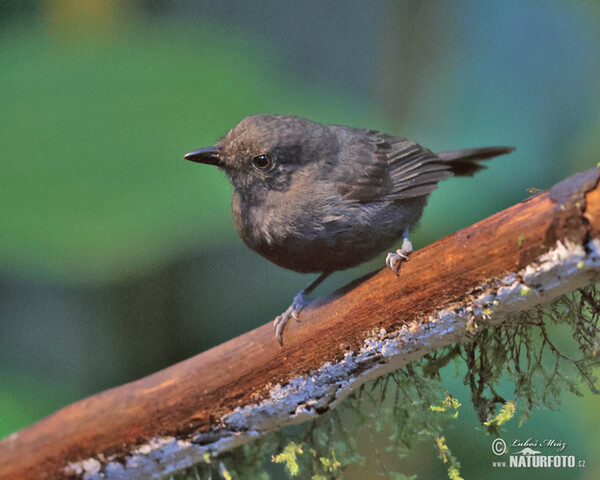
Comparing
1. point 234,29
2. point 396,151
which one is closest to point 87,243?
point 396,151

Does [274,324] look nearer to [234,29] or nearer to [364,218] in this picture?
[364,218]

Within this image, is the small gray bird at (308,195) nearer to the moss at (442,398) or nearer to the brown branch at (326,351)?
the brown branch at (326,351)

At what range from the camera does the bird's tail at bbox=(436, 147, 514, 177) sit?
2580 mm

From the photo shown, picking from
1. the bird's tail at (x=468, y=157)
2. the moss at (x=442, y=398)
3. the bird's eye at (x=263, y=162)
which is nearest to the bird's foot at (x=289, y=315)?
the moss at (x=442, y=398)

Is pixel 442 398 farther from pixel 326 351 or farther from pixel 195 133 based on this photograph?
pixel 195 133

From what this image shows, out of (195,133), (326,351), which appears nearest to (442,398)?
(326,351)

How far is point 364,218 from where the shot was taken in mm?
2152

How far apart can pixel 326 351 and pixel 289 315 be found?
0.26 metres

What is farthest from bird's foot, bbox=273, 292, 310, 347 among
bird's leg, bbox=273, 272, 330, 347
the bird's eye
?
the bird's eye

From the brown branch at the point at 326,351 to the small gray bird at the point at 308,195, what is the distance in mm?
242

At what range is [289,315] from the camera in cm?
200

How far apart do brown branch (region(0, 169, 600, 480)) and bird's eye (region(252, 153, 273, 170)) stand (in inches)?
24.1

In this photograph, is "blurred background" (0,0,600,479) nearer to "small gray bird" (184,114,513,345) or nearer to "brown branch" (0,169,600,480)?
"small gray bird" (184,114,513,345)

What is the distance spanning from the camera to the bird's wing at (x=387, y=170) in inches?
87.5
